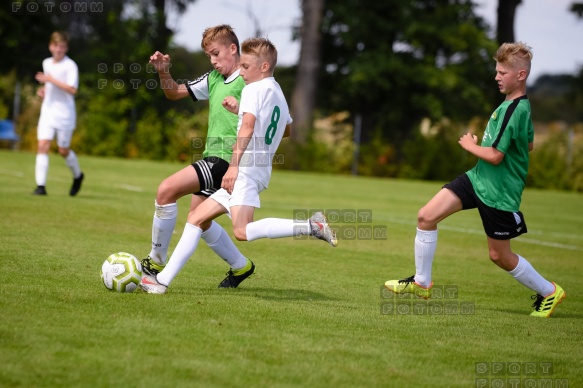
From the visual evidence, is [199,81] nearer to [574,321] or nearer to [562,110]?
[574,321]

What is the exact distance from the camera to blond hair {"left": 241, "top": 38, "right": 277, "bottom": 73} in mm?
6484

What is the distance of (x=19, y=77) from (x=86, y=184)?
2452cm

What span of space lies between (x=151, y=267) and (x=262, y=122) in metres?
1.53

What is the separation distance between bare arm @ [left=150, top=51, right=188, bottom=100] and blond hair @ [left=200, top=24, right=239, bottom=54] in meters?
0.34

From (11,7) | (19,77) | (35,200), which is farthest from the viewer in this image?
(19,77)

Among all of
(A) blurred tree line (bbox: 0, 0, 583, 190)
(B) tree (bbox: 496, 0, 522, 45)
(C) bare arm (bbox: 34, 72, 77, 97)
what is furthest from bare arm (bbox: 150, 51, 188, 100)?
(B) tree (bbox: 496, 0, 522, 45)

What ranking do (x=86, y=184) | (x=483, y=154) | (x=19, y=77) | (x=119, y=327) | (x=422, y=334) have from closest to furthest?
(x=119, y=327) < (x=422, y=334) < (x=483, y=154) < (x=86, y=184) < (x=19, y=77)

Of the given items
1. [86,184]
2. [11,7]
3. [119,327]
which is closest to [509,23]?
[11,7]

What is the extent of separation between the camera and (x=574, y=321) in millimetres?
6871

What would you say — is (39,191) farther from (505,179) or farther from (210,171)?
(505,179)

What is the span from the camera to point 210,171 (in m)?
6.70

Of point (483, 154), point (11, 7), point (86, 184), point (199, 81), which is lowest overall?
point (86, 184)

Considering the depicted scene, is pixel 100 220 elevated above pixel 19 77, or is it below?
below

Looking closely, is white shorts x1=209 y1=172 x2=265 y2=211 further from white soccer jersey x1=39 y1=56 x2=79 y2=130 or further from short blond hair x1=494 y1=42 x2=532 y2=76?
white soccer jersey x1=39 y1=56 x2=79 y2=130
